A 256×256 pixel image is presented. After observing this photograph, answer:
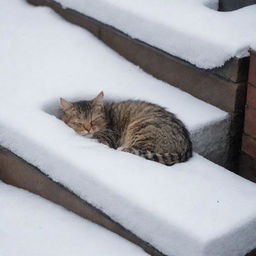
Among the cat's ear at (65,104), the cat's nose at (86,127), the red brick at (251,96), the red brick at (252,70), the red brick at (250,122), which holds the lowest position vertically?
the cat's nose at (86,127)

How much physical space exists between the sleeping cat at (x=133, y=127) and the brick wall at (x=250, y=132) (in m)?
0.44

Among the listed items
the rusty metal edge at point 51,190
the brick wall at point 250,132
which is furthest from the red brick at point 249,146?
the rusty metal edge at point 51,190

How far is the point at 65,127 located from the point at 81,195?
517mm

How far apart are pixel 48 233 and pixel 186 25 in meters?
1.69

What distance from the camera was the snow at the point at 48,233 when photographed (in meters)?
3.16

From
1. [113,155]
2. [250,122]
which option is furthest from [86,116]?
[250,122]

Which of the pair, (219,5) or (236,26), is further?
(219,5)

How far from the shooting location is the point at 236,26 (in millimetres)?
4070

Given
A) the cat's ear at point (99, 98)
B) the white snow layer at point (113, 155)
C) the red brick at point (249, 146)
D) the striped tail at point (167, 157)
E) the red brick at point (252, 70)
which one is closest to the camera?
the white snow layer at point (113, 155)

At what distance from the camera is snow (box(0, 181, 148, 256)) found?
3.16 meters

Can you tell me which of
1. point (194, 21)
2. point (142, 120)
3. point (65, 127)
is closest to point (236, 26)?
point (194, 21)

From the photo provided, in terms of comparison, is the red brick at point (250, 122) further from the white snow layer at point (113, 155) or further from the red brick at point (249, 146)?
the white snow layer at point (113, 155)

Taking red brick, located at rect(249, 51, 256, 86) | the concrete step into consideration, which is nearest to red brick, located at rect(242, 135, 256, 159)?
the concrete step

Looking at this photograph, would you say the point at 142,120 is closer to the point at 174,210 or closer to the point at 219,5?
the point at 174,210
